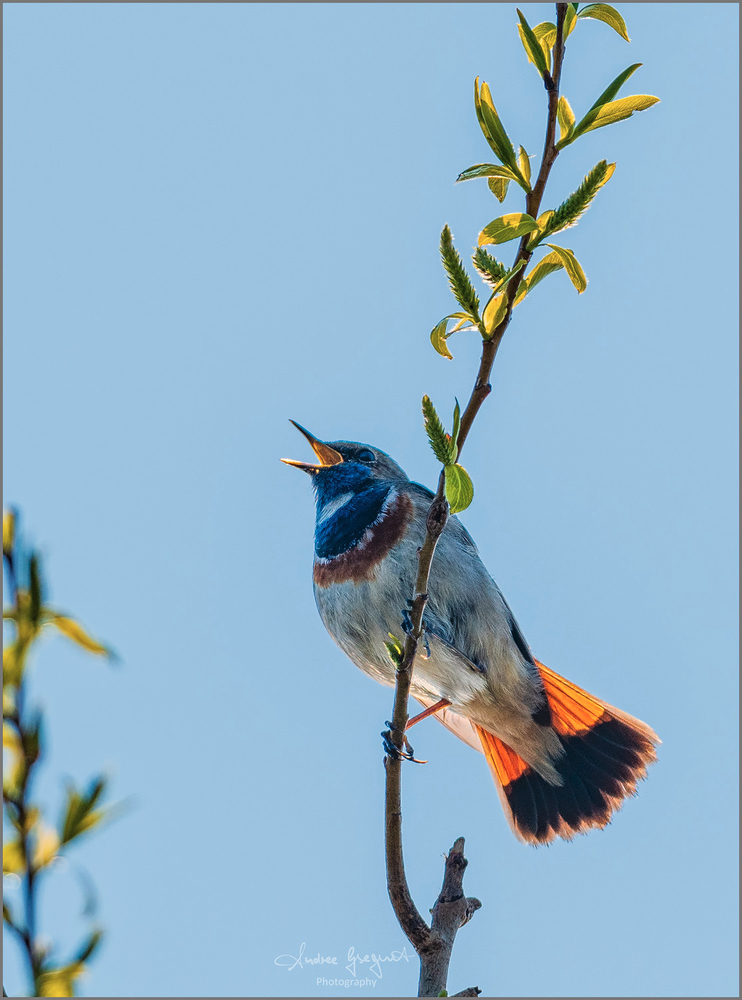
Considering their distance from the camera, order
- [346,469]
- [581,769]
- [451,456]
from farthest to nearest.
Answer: [346,469] → [581,769] → [451,456]

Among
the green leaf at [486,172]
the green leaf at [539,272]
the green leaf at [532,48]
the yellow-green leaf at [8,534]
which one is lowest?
the yellow-green leaf at [8,534]

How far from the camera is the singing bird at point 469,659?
636 centimetres

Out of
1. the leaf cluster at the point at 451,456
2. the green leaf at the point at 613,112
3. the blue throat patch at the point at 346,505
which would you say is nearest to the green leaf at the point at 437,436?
the leaf cluster at the point at 451,456

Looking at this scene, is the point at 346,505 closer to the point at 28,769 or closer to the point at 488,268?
the point at 488,268

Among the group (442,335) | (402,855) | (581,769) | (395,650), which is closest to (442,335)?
(442,335)

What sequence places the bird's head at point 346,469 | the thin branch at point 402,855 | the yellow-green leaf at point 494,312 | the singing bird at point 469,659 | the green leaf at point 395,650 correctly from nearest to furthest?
the yellow-green leaf at point 494,312
the thin branch at point 402,855
the green leaf at point 395,650
the singing bird at point 469,659
the bird's head at point 346,469

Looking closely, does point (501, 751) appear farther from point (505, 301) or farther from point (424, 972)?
point (505, 301)

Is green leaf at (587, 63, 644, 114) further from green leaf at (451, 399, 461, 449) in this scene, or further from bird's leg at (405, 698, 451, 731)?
bird's leg at (405, 698, 451, 731)

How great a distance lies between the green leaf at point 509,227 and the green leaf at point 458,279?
106 mm

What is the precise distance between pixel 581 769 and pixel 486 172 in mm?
5505

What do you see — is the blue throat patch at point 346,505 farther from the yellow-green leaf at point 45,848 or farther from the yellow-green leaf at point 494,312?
the yellow-green leaf at point 45,848

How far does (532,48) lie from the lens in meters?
2.28

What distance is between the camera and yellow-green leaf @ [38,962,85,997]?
46.3 inches

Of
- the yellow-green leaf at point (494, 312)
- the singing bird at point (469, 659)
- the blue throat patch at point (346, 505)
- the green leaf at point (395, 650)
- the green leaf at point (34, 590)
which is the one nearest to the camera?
the green leaf at point (34, 590)
